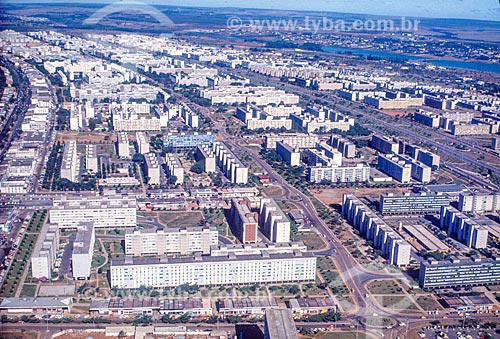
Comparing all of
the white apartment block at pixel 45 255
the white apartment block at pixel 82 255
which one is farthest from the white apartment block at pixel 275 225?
the white apartment block at pixel 45 255

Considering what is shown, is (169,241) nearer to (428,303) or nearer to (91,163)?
(428,303)

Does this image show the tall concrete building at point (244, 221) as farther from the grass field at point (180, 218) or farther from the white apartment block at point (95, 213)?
the white apartment block at point (95, 213)

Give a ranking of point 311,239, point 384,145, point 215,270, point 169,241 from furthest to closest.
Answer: point 384,145 < point 311,239 < point 169,241 < point 215,270

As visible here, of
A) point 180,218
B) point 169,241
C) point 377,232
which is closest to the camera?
point 169,241

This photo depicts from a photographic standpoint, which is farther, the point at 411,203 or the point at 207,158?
the point at 207,158

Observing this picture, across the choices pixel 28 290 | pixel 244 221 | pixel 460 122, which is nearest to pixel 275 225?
pixel 244 221

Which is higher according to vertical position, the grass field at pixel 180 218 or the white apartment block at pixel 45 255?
the white apartment block at pixel 45 255
